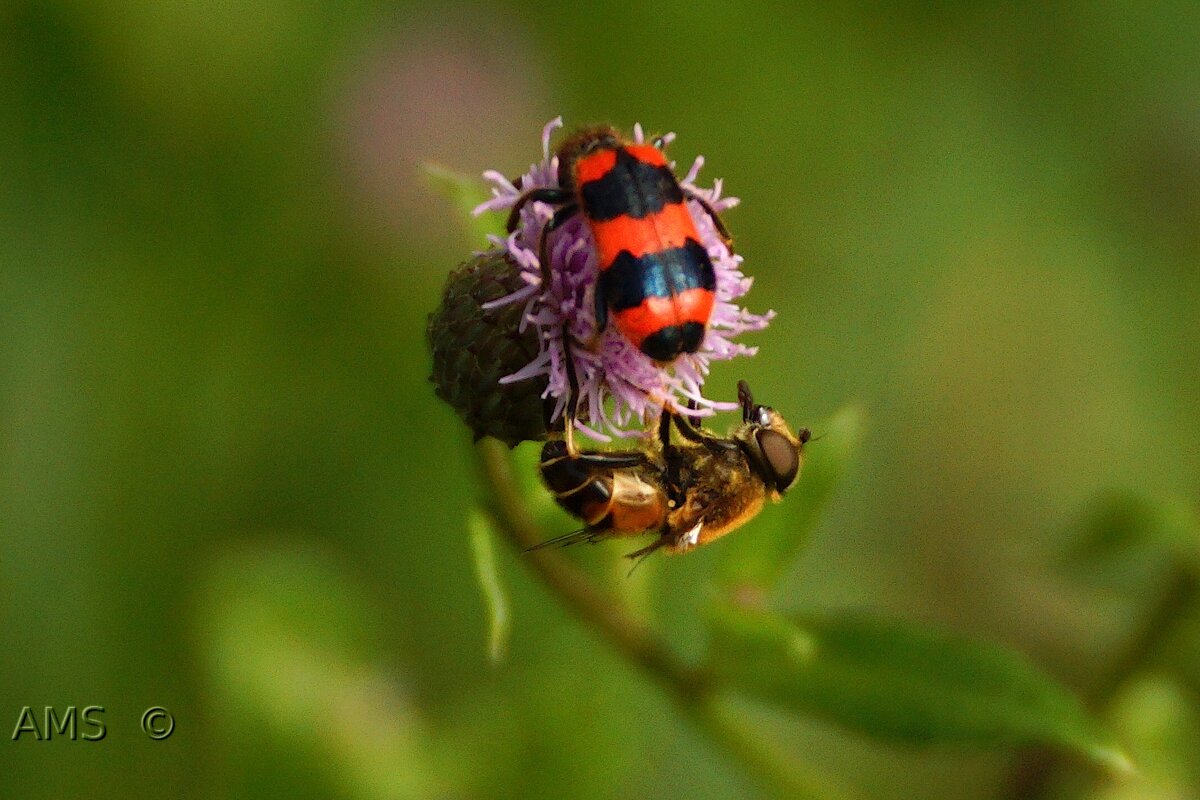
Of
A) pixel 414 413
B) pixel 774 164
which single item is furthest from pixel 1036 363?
pixel 414 413

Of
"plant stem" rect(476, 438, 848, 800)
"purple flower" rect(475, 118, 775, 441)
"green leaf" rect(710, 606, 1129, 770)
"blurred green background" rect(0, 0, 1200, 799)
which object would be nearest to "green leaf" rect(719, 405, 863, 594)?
"green leaf" rect(710, 606, 1129, 770)

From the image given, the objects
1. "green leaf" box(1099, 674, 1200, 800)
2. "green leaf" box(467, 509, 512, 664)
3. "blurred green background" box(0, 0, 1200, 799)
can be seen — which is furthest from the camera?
"blurred green background" box(0, 0, 1200, 799)

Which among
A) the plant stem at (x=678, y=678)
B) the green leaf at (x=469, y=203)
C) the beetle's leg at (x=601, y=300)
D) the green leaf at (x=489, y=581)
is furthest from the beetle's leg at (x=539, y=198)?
the plant stem at (x=678, y=678)

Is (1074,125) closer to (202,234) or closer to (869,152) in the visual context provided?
(869,152)

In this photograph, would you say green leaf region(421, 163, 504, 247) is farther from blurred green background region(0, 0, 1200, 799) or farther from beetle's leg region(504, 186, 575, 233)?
blurred green background region(0, 0, 1200, 799)

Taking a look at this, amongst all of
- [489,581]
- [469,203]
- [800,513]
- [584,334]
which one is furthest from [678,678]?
[469,203]

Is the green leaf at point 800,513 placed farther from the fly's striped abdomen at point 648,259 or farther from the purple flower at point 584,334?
the fly's striped abdomen at point 648,259
